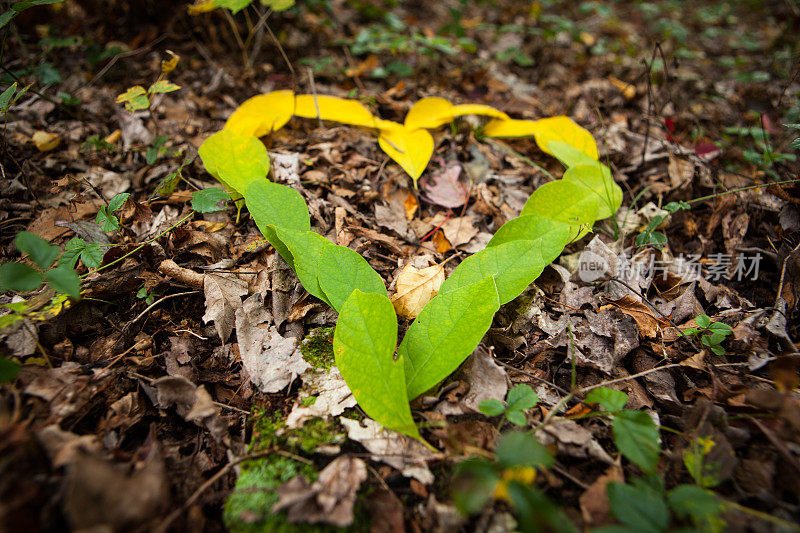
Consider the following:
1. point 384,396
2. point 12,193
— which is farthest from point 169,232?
point 384,396

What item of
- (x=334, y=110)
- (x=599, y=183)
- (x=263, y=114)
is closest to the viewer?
(x=599, y=183)

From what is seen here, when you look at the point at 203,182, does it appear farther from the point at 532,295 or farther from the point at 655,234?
the point at 655,234

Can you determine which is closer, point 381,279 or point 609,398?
point 609,398

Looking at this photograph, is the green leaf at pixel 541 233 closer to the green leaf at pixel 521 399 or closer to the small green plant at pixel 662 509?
the green leaf at pixel 521 399

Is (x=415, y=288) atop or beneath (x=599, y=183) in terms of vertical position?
beneath

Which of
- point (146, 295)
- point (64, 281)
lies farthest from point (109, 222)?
point (64, 281)

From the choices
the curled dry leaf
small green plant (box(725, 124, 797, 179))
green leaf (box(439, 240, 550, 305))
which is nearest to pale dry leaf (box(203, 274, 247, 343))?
the curled dry leaf

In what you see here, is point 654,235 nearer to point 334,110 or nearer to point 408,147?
point 408,147
